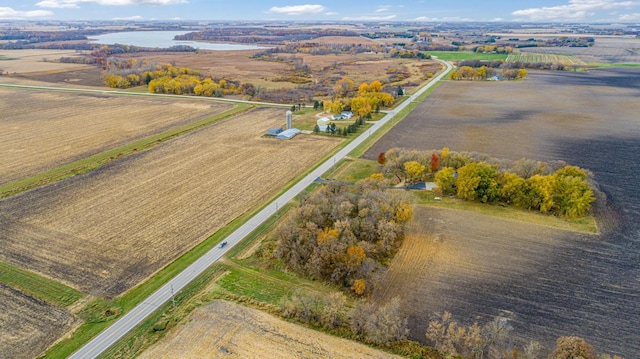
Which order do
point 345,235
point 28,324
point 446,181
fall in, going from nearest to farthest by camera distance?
1. point 28,324
2. point 345,235
3. point 446,181

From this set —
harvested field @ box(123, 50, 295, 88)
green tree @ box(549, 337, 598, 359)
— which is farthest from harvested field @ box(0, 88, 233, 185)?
green tree @ box(549, 337, 598, 359)

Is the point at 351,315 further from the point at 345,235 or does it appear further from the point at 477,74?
the point at 477,74

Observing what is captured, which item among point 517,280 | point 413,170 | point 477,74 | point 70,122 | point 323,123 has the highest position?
point 477,74

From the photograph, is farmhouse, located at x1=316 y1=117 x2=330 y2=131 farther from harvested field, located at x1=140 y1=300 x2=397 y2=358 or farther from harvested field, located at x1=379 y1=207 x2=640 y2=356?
harvested field, located at x1=140 y1=300 x2=397 y2=358

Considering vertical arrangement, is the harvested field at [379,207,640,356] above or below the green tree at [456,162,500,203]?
below

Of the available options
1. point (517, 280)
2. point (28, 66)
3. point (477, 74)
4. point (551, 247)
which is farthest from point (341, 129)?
point (28, 66)

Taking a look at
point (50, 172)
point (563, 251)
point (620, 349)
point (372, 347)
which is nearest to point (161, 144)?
point (50, 172)

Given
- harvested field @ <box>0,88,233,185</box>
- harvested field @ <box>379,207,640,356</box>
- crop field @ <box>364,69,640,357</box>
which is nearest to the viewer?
harvested field @ <box>379,207,640,356</box>
